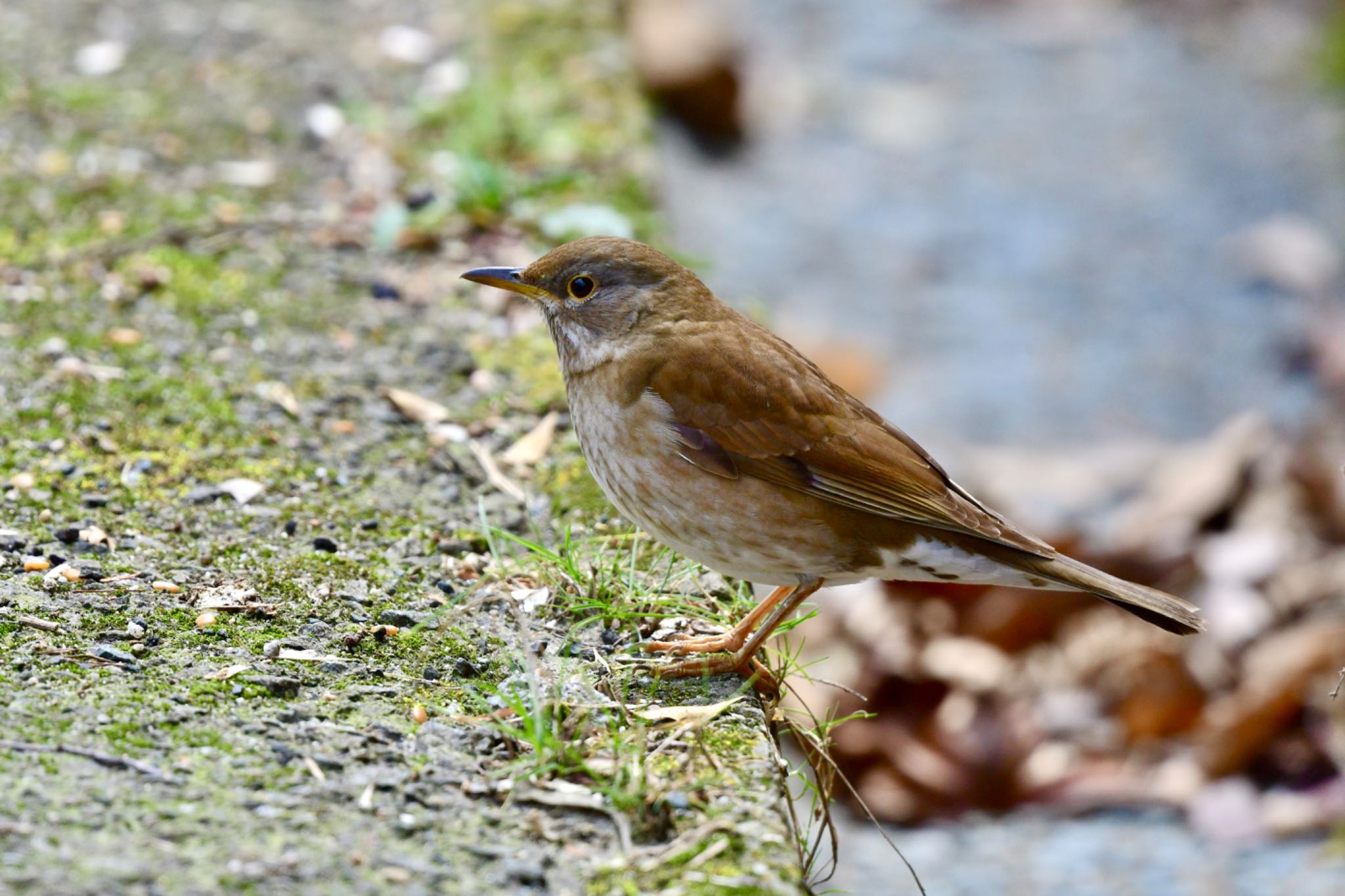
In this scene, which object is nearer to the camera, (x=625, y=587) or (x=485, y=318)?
(x=625, y=587)

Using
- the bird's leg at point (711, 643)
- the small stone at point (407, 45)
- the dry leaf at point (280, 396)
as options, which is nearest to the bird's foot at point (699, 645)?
the bird's leg at point (711, 643)

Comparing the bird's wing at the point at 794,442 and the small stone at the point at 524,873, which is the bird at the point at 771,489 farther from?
the small stone at the point at 524,873

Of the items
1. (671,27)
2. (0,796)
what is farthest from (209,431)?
(671,27)

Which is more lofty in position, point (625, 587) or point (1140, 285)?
point (1140, 285)

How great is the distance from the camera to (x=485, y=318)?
228 inches

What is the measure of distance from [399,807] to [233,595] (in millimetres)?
1041

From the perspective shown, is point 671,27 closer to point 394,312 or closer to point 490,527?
point 394,312

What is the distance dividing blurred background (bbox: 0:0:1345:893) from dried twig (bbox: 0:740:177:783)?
7.64ft

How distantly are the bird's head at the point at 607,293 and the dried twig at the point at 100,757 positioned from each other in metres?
1.70

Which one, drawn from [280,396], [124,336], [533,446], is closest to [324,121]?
[124,336]

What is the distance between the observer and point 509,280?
443 cm

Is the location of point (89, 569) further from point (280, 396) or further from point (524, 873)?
point (524, 873)

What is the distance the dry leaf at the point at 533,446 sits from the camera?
4.94 meters

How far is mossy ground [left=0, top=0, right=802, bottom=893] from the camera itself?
307 centimetres
